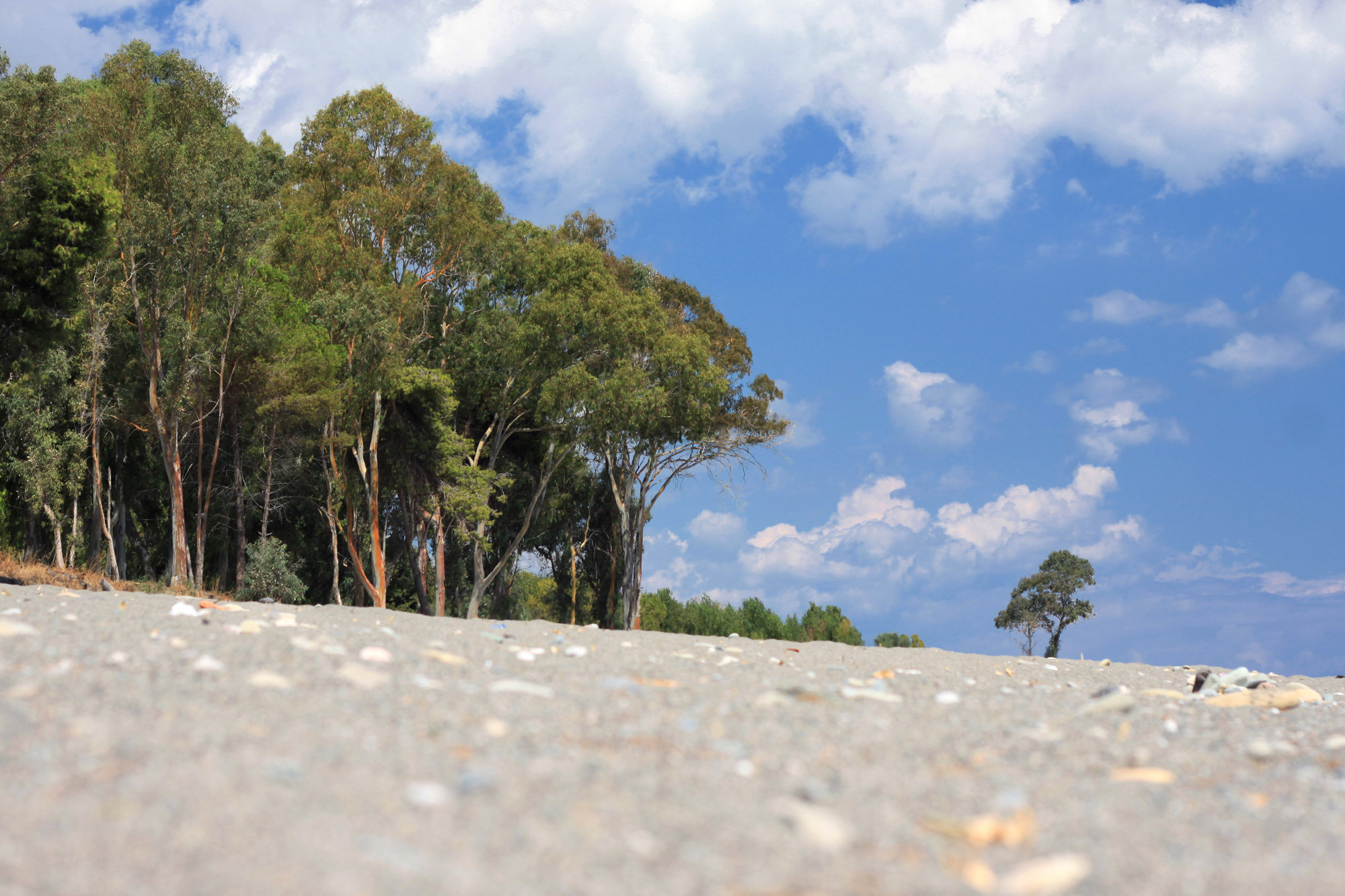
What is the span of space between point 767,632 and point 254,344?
59.9 ft

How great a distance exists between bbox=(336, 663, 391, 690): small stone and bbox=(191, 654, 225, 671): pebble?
0.56 meters

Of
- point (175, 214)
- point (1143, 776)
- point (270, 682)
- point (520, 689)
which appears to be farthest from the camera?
point (175, 214)

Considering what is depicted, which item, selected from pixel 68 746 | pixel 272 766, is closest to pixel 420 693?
pixel 272 766

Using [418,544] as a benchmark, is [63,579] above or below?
below

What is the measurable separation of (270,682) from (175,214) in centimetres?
1856

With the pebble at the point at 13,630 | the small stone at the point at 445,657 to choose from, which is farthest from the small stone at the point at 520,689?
the pebble at the point at 13,630

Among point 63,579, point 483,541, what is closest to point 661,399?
point 483,541

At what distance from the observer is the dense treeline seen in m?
18.5

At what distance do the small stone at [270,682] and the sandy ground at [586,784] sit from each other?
0.8 inches

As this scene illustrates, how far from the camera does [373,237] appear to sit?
2152 centimetres

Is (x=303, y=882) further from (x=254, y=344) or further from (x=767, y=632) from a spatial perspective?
(x=767, y=632)

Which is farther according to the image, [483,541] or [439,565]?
[439,565]

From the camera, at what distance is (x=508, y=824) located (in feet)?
8.71

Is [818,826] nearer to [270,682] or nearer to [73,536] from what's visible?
[270,682]
